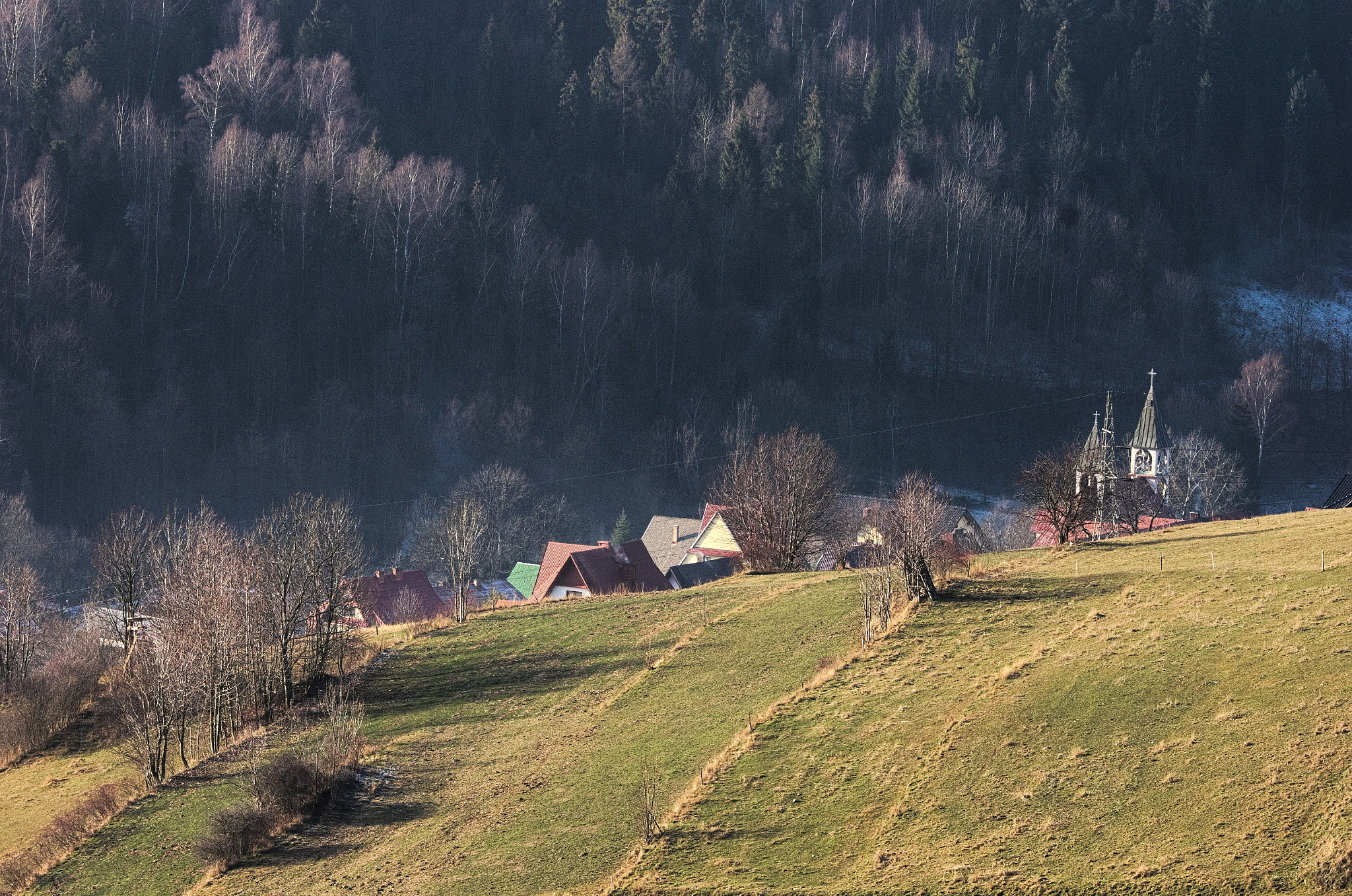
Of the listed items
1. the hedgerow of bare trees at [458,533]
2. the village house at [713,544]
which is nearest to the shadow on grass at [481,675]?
the hedgerow of bare trees at [458,533]

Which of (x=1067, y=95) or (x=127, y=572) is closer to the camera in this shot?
(x=127, y=572)

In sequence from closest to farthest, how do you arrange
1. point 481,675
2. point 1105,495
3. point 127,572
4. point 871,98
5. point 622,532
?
1. point 481,675
2. point 127,572
3. point 1105,495
4. point 622,532
5. point 871,98

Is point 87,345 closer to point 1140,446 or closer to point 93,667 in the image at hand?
point 93,667

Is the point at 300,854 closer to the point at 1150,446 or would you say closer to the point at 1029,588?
the point at 1029,588

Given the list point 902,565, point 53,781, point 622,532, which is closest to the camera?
point 902,565

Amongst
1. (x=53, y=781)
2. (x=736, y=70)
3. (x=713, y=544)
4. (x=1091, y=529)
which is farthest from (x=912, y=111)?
(x=53, y=781)

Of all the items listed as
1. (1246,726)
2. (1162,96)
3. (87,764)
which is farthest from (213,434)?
(1162,96)

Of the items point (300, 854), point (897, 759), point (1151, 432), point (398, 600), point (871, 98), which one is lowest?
point (300, 854)
